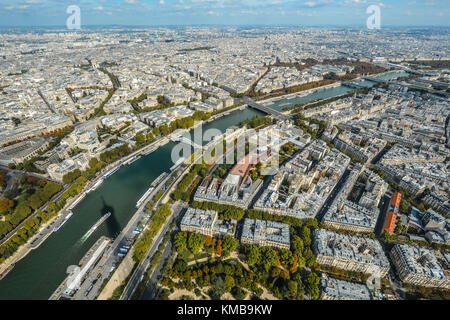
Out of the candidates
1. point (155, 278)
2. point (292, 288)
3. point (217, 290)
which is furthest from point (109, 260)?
point (292, 288)

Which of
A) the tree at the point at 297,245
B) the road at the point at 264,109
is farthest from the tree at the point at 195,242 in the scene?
the road at the point at 264,109

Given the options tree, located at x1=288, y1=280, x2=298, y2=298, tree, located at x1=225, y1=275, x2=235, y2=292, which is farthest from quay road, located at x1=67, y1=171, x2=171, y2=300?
tree, located at x1=288, y1=280, x2=298, y2=298

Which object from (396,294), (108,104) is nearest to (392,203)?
(396,294)

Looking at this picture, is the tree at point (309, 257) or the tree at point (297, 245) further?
the tree at point (297, 245)

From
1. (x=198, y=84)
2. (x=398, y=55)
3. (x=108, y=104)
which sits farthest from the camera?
(x=398, y=55)

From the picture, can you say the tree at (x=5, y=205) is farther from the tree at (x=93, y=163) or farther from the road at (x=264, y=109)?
the road at (x=264, y=109)

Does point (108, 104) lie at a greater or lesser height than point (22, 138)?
greater

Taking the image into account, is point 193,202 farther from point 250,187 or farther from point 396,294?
point 396,294
